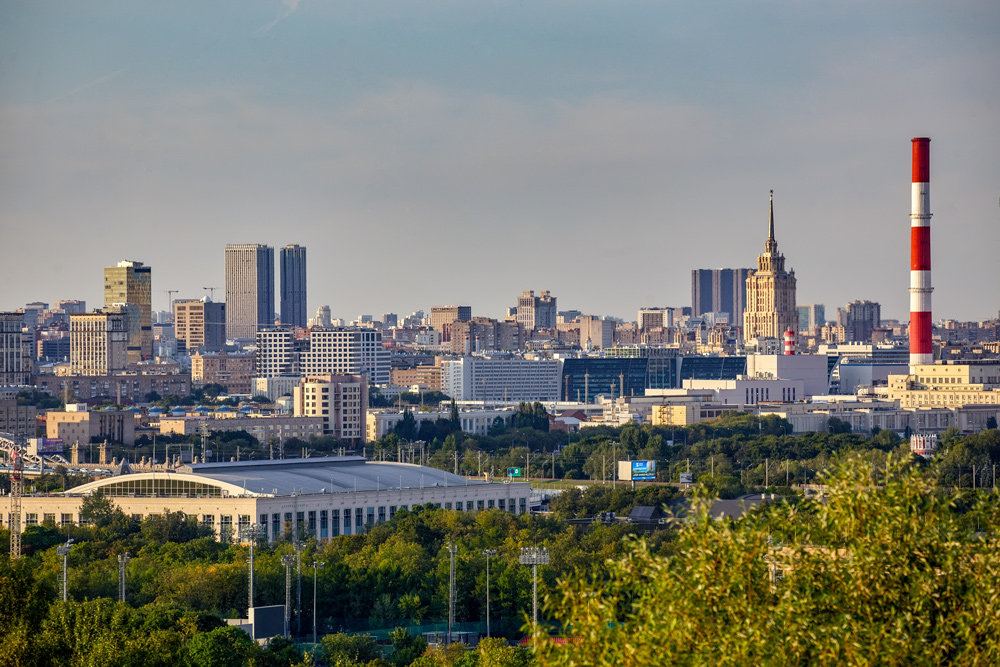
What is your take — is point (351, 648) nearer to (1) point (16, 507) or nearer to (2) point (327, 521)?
(1) point (16, 507)

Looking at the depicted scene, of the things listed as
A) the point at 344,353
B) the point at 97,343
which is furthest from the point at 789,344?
the point at 97,343

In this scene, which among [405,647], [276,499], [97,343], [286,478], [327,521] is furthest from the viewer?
[97,343]

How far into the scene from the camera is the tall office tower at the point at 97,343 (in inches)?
7343

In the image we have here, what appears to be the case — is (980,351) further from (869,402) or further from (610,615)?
(610,615)

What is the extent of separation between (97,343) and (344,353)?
23.7m

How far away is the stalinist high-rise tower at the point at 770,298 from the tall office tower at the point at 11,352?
60.2 meters

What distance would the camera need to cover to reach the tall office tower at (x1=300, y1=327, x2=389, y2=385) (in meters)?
182

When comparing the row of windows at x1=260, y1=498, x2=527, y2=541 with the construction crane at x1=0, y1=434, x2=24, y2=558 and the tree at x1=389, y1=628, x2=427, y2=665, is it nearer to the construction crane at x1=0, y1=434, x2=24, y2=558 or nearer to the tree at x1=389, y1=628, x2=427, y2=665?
the construction crane at x1=0, y1=434, x2=24, y2=558

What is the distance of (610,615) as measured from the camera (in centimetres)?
1744

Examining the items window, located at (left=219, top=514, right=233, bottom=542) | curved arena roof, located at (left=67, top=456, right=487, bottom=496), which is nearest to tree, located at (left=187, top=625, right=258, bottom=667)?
window, located at (left=219, top=514, right=233, bottom=542)

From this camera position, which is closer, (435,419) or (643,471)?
(643,471)

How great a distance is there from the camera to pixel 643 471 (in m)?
84.7

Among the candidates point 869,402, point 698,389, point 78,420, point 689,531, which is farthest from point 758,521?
point 698,389

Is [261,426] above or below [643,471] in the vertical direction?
above
